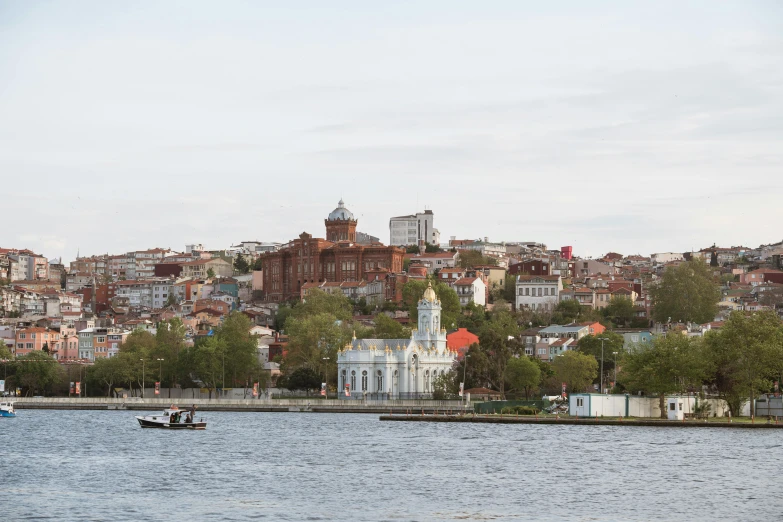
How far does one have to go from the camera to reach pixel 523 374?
96.2m

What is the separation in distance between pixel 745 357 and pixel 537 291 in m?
67.4

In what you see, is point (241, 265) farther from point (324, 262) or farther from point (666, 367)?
point (666, 367)

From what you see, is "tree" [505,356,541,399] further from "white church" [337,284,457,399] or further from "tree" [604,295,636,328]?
"tree" [604,295,636,328]

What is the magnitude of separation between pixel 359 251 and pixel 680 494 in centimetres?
10592

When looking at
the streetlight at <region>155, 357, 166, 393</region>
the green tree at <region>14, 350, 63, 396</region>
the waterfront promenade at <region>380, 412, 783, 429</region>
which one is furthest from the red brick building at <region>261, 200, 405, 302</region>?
the waterfront promenade at <region>380, 412, 783, 429</region>

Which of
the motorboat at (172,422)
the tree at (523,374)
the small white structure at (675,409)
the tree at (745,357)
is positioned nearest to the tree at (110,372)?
the motorboat at (172,422)

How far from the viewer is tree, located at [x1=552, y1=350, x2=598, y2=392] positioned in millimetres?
95250

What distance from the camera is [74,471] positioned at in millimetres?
53344

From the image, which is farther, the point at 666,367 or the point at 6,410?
the point at 6,410

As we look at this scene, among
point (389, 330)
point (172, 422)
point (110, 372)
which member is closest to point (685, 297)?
point (389, 330)

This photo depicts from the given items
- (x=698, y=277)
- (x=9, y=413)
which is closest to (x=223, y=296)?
(x=698, y=277)

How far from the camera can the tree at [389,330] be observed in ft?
379

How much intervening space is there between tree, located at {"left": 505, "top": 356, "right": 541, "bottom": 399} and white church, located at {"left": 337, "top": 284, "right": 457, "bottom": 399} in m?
6.10

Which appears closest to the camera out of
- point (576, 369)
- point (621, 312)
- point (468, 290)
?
point (576, 369)
